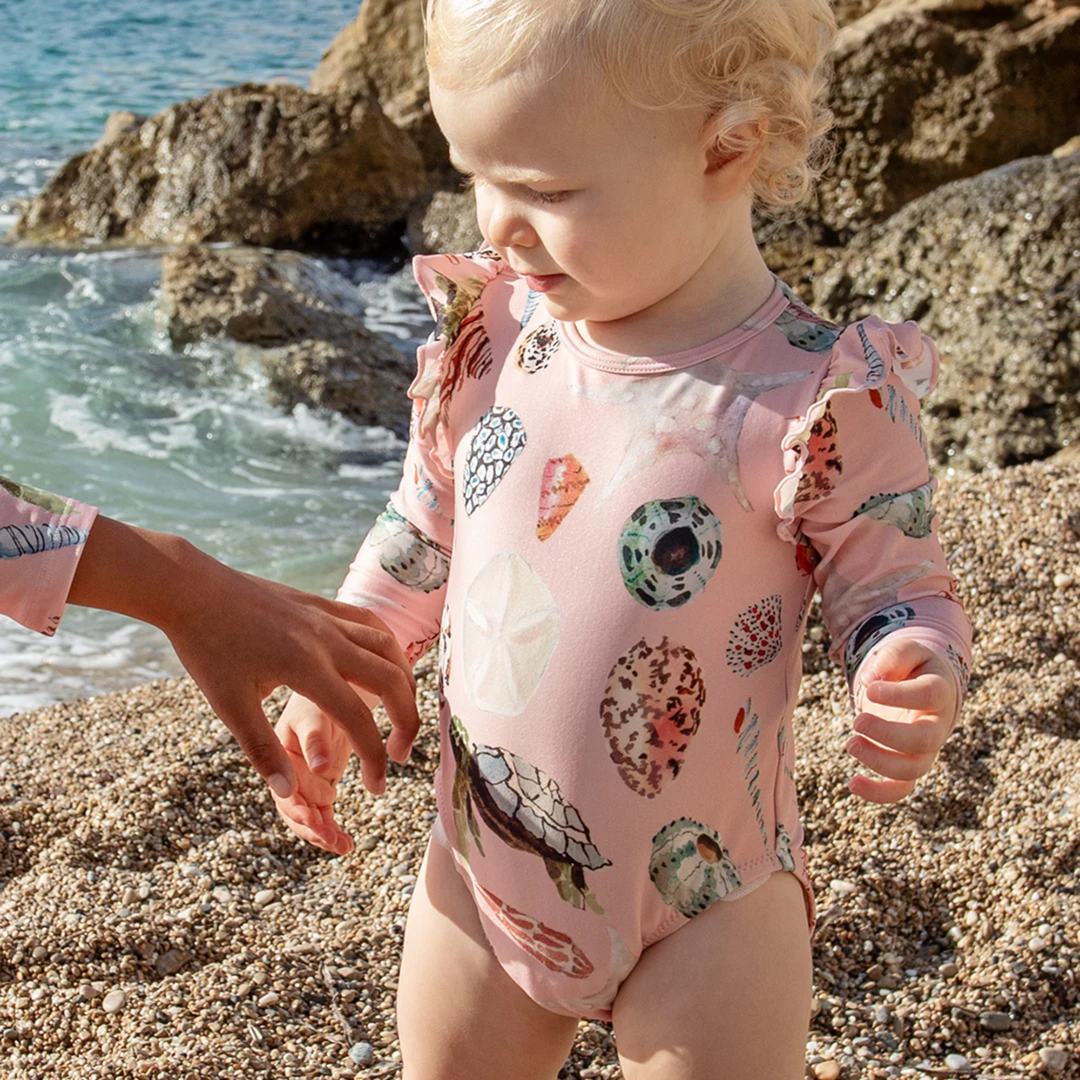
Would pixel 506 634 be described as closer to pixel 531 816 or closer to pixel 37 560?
pixel 531 816

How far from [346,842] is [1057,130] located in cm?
832

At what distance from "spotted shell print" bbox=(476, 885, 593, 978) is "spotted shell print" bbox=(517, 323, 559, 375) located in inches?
27.4

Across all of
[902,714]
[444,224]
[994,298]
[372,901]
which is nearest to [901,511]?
[902,714]

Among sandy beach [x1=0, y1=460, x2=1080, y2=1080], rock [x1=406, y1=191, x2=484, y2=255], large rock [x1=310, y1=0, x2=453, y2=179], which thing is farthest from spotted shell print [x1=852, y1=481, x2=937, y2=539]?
large rock [x1=310, y1=0, x2=453, y2=179]

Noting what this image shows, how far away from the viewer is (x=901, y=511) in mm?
1649

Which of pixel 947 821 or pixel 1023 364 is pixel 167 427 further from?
pixel 947 821

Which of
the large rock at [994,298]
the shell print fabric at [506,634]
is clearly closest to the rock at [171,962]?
the shell print fabric at [506,634]

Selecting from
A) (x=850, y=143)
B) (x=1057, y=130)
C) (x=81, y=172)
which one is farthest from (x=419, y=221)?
(x=1057, y=130)

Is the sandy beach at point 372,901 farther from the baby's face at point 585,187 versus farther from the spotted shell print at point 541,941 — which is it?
the baby's face at point 585,187

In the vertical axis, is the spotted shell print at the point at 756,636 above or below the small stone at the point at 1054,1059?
above

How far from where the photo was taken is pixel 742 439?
1.69 m

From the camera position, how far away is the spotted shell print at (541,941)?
174 cm

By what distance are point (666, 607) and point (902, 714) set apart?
0.31 meters

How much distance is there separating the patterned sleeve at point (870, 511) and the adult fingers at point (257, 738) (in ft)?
2.23
